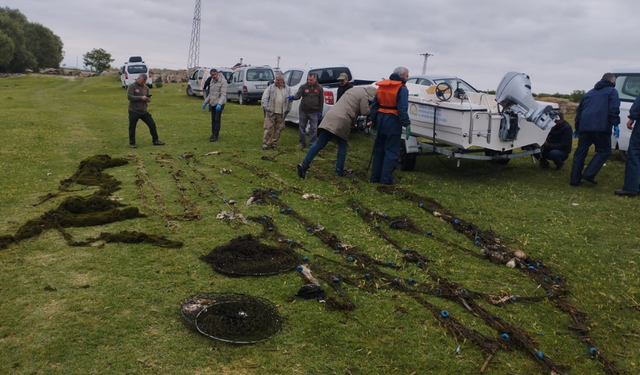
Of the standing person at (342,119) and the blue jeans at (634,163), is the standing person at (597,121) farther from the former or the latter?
the standing person at (342,119)

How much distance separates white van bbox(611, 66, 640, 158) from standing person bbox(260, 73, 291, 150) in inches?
280

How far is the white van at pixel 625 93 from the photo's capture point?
10.3 metres

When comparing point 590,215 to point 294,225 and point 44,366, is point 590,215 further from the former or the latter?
point 44,366

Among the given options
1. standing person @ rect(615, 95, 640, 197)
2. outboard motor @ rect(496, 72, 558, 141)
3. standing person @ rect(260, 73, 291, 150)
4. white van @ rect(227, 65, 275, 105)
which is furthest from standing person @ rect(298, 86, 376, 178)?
white van @ rect(227, 65, 275, 105)

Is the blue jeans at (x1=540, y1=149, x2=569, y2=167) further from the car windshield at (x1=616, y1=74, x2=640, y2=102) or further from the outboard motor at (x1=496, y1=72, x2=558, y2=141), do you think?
the outboard motor at (x1=496, y1=72, x2=558, y2=141)

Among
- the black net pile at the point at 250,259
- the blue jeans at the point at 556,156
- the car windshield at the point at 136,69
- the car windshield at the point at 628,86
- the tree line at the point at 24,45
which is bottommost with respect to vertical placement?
the black net pile at the point at 250,259

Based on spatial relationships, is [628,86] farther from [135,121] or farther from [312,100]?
[135,121]

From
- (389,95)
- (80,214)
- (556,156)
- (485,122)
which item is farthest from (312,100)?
(80,214)

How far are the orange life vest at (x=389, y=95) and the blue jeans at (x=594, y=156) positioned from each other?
11.0 feet

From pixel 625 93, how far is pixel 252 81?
16.5 meters

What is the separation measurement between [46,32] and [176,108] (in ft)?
208

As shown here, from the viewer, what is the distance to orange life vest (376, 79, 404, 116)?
27.0 ft

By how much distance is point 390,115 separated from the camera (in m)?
8.32

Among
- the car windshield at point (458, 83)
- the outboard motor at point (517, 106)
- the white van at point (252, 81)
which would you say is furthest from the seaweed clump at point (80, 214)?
the white van at point (252, 81)
